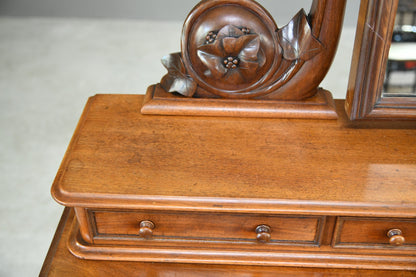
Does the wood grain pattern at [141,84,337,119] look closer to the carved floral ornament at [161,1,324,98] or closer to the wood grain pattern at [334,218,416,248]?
the carved floral ornament at [161,1,324,98]

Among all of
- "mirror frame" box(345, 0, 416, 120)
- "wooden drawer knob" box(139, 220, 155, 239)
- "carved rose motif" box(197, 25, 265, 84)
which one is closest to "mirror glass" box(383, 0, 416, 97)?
"mirror frame" box(345, 0, 416, 120)

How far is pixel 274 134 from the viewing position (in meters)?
1.11

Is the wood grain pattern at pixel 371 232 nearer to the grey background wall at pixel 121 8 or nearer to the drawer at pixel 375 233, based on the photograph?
the drawer at pixel 375 233

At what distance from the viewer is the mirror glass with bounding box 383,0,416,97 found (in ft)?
3.29

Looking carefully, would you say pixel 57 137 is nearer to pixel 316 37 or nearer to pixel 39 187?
pixel 39 187

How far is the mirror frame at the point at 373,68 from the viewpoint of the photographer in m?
0.99

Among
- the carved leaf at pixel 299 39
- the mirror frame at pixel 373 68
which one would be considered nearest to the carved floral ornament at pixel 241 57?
the carved leaf at pixel 299 39

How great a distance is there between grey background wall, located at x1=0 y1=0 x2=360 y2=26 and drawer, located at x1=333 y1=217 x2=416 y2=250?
7.71 ft

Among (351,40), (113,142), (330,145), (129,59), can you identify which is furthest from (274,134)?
Answer: (351,40)

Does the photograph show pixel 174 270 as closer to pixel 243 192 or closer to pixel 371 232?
pixel 243 192

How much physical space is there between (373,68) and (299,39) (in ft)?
0.56

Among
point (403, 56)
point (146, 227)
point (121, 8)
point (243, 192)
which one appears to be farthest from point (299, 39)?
point (121, 8)

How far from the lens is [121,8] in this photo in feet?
10.6

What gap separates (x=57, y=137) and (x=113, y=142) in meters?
1.16
